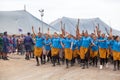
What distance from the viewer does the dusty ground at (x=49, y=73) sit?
18.5 metres

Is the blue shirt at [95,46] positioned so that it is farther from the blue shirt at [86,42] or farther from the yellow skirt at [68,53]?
the yellow skirt at [68,53]

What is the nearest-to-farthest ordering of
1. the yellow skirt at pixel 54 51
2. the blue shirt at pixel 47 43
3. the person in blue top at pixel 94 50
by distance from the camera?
the person in blue top at pixel 94 50 → the yellow skirt at pixel 54 51 → the blue shirt at pixel 47 43

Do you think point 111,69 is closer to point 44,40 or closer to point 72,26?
point 44,40

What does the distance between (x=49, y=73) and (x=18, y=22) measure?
79.9 ft

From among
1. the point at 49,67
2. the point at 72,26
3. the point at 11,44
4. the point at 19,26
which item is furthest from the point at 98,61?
the point at 19,26

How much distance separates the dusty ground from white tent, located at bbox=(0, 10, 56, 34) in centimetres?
1879

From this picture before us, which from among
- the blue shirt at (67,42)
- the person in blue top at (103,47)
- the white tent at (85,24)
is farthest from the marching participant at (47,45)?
the white tent at (85,24)

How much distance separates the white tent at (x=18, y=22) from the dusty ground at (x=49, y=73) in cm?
1879

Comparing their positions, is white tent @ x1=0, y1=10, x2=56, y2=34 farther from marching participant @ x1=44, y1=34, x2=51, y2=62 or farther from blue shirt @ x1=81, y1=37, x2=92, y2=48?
blue shirt @ x1=81, y1=37, x2=92, y2=48

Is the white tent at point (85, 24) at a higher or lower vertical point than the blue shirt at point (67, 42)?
higher

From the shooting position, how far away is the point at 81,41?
827 inches

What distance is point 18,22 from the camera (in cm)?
4400

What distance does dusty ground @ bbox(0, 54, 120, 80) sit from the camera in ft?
60.6

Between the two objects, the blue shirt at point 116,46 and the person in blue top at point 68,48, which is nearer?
the blue shirt at point 116,46
